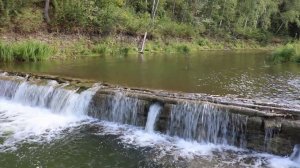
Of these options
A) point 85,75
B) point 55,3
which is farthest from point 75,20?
point 85,75

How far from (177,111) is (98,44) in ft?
63.7

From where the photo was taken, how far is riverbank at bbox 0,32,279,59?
26344 mm

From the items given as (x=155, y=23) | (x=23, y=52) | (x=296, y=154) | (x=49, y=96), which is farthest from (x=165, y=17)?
(x=296, y=154)

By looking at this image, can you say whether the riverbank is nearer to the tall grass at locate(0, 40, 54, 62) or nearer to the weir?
the tall grass at locate(0, 40, 54, 62)

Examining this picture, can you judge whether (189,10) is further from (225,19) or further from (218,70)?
(218,70)

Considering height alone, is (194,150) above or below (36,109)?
below

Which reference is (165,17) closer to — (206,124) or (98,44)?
(98,44)

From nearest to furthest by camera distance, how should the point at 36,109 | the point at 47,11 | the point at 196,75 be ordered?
1. the point at 36,109
2. the point at 196,75
3. the point at 47,11

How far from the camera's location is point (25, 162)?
9758mm

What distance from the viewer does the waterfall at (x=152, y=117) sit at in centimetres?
1257

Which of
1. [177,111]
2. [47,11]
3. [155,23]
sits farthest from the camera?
[155,23]

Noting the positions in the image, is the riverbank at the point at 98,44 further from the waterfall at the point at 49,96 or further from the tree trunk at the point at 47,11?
the waterfall at the point at 49,96

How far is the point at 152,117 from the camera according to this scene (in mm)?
12672

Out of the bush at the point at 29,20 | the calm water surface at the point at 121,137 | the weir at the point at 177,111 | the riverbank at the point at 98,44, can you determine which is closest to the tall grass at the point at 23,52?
the riverbank at the point at 98,44
